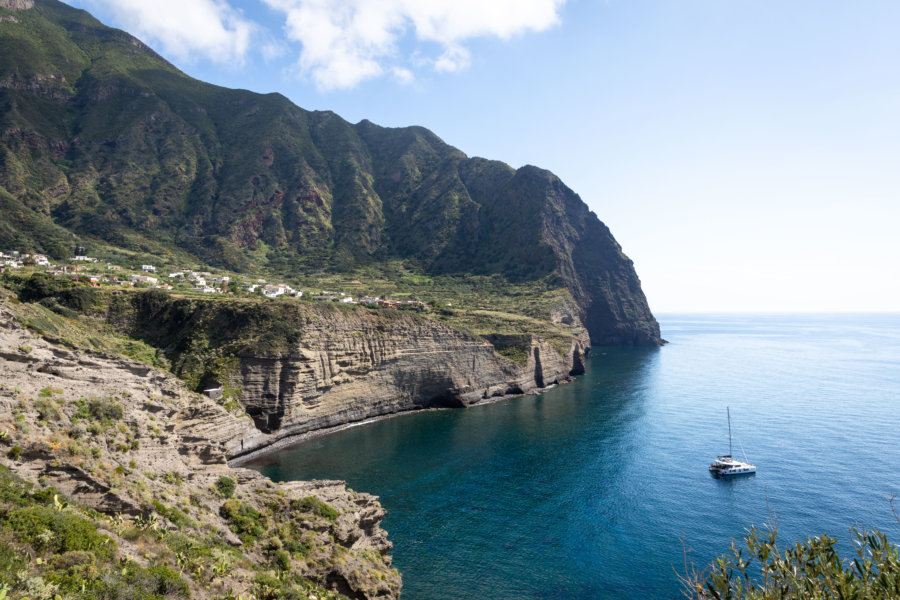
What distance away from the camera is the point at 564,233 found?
163m

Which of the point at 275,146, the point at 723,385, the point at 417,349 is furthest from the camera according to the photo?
the point at 275,146

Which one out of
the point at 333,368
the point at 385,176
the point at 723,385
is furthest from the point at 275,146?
the point at 723,385

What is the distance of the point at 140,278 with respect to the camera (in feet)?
235

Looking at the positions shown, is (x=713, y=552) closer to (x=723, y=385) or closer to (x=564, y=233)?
(x=723, y=385)

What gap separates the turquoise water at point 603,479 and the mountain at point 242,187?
5629 centimetres

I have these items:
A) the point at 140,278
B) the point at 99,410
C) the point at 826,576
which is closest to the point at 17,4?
the point at 140,278

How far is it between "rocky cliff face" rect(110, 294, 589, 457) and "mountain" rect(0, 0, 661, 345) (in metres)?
52.2

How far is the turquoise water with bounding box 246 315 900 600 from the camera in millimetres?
27844

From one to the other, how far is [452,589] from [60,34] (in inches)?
8010

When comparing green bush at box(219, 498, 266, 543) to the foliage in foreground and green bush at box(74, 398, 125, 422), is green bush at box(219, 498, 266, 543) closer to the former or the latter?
green bush at box(74, 398, 125, 422)

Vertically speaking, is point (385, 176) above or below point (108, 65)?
below

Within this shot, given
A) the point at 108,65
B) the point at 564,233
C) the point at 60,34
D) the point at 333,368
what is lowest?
the point at 333,368

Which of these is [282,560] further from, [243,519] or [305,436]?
[305,436]

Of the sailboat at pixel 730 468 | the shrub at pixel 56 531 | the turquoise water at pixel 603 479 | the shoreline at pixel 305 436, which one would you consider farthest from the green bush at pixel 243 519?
the sailboat at pixel 730 468
